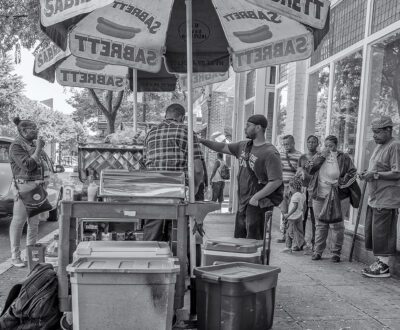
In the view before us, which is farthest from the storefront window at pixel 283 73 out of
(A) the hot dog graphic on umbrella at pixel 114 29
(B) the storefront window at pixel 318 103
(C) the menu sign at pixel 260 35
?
(A) the hot dog graphic on umbrella at pixel 114 29

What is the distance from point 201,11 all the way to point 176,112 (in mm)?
1615

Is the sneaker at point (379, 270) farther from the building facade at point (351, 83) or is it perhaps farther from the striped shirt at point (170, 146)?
the striped shirt at point (170, 146)

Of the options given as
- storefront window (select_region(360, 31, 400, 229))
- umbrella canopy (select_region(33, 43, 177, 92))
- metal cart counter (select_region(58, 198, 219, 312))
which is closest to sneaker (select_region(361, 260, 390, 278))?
storefront window (select_region(360, 31, 400, 229))

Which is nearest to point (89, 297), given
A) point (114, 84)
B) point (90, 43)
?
point (90, 43)

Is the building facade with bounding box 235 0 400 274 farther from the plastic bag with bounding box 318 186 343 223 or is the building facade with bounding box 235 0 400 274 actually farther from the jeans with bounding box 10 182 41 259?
the jeans with bounding box 10 182 41 259

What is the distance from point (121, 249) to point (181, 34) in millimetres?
3393

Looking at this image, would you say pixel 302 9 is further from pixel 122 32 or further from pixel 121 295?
pixel 121 295

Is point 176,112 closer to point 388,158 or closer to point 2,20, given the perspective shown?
point 388,158

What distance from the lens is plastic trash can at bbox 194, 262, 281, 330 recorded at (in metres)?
3.44

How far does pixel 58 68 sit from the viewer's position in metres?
7.21

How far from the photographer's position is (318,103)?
30.4ft

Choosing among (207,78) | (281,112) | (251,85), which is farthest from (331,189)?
(251,85)

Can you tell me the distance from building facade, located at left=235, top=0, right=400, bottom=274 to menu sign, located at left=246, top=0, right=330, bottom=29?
9.47 ft

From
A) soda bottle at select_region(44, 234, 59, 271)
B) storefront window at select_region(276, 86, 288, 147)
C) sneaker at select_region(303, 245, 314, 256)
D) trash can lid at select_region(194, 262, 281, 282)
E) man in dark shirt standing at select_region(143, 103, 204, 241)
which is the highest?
storefront window at select_region(276, 86, 288, 147)
